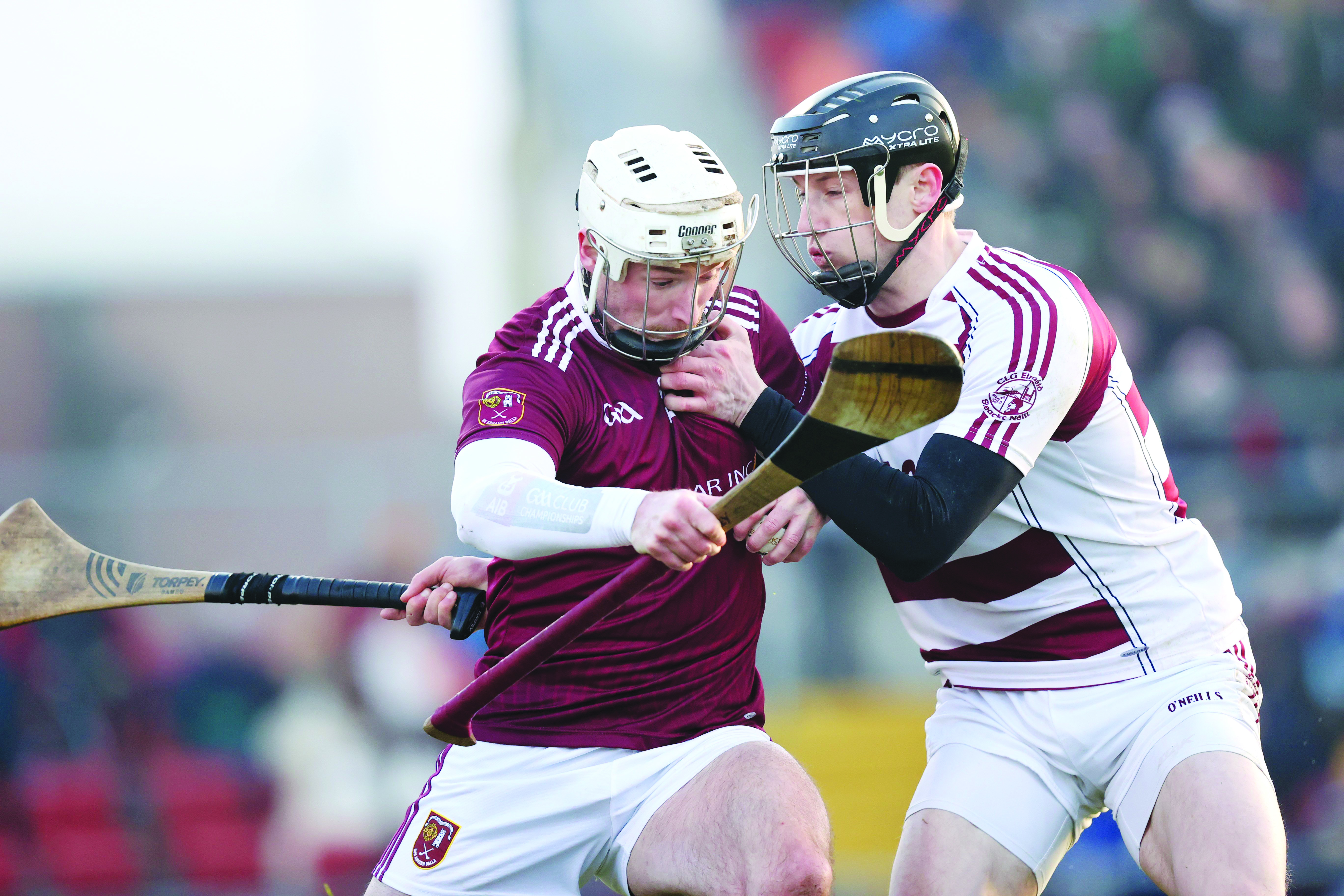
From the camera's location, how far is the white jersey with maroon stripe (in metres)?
3.03

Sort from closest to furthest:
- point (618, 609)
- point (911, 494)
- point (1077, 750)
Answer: point (911, 494), point (618, 609), point (1077, 750)

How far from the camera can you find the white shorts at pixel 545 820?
2.88 metres

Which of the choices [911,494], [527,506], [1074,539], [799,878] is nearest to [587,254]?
[527,506]

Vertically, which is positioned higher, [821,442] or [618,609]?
[821,442]

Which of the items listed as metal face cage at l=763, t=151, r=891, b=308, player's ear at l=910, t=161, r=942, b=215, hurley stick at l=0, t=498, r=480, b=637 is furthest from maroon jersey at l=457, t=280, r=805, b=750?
player's ear at l=910, t=161, r=942, b=215

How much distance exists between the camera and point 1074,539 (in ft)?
10.1

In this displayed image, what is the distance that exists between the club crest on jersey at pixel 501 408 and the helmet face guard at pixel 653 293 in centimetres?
26

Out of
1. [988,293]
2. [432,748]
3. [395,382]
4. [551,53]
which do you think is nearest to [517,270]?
[551,53]

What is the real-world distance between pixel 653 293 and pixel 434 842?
127 centimetres

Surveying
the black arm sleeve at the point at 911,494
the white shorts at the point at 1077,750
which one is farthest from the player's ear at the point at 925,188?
the white shorts at the point at 1077,750

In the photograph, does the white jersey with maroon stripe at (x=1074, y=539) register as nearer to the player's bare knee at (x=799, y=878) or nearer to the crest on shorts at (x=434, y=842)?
the player's bare knee at (x=799, y=878)

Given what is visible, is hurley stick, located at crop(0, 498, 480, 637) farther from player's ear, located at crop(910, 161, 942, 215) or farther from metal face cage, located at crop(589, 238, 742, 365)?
player's ear, located at crop(910, 161, 942, 215)

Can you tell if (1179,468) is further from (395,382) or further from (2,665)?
(395,382)

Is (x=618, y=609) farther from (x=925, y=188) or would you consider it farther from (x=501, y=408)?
(x=925, y=188)
